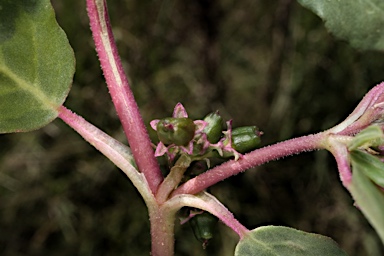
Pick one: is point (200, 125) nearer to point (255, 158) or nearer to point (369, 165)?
point (255, 158)

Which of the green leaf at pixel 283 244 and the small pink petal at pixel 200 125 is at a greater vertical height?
the small pink petal at pixel 200 125

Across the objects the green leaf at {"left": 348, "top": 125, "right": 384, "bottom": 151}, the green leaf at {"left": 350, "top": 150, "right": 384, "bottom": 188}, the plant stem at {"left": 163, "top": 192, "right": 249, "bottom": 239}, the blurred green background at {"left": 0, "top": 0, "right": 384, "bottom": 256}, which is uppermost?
the green leaf at {"left": 348, "top": 125, "right": 384, "bottom": 151}

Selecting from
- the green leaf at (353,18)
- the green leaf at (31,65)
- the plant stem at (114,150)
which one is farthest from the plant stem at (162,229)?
the green leaf at (353,18)

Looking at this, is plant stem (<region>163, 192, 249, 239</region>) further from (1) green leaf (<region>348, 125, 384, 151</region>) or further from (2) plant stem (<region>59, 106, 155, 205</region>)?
(1) green leaf (<region>348, 125, 384, 151</region>)

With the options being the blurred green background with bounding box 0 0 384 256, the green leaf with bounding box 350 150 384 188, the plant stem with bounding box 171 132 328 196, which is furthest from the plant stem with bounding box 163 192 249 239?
the blurred green background with bounding box 0 0 384 256

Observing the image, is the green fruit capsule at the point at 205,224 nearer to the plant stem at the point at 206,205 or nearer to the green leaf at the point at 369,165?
the plant stem at the point at 206,205

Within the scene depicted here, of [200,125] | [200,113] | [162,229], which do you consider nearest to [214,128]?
[200,125]
